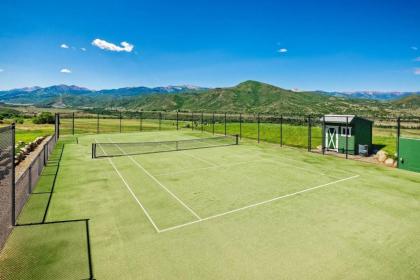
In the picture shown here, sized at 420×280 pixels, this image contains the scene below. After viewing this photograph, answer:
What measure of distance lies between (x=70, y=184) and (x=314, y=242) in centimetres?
1188

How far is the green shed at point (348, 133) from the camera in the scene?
21.5 m

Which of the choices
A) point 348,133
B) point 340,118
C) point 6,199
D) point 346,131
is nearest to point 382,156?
point 346,131

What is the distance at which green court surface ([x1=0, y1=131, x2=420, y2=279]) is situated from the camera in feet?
21.6

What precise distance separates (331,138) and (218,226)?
1840cm

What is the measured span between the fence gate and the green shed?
3.52m

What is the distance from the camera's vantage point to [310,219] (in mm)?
9469

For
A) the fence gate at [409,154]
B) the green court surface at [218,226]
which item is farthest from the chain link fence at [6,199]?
the fence gate at [409,154]

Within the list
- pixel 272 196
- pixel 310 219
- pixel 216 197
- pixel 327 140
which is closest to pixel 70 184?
pixel 216 197

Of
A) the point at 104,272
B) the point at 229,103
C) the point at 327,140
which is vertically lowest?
the point at 104,272

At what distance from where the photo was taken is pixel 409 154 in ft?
56.2

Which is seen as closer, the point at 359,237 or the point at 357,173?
the point at 359,237

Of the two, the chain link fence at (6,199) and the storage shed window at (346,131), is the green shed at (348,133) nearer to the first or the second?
the storage shed window at (346,131)

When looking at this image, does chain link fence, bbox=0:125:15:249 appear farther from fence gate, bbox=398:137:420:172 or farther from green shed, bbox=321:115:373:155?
green shed, bbox=321:115:373:155

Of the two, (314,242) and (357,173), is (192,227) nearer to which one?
(314,242)
